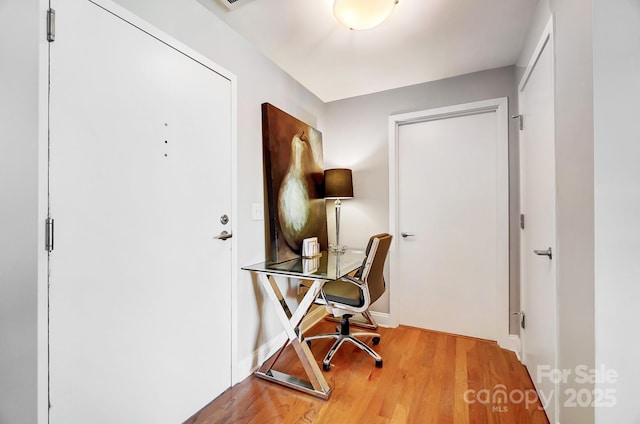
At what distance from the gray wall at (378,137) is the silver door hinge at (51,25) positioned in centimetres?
233

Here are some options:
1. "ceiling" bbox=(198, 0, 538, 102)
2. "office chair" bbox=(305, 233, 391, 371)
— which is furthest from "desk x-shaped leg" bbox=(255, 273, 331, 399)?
"ceiling" bbox=(198, 0, 538, 102)

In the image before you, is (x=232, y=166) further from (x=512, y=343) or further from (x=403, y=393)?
(x=512, y=343)

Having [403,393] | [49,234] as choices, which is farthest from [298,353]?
[49,234]

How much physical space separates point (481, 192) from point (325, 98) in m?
1.85

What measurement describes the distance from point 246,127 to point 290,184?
59 centimetres

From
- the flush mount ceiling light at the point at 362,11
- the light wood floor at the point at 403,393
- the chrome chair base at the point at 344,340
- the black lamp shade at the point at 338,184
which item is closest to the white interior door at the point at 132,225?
the light wood floor at the point at 403,393

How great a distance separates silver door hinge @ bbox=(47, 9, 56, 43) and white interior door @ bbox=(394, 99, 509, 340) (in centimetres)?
248

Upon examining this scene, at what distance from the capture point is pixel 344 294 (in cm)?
209

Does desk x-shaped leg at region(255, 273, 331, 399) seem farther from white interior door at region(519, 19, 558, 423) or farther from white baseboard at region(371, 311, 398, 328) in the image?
white interior door at region(519, 19, 558, 423)

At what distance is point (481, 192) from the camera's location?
2.43m

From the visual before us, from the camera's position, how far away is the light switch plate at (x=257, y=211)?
199 cm
